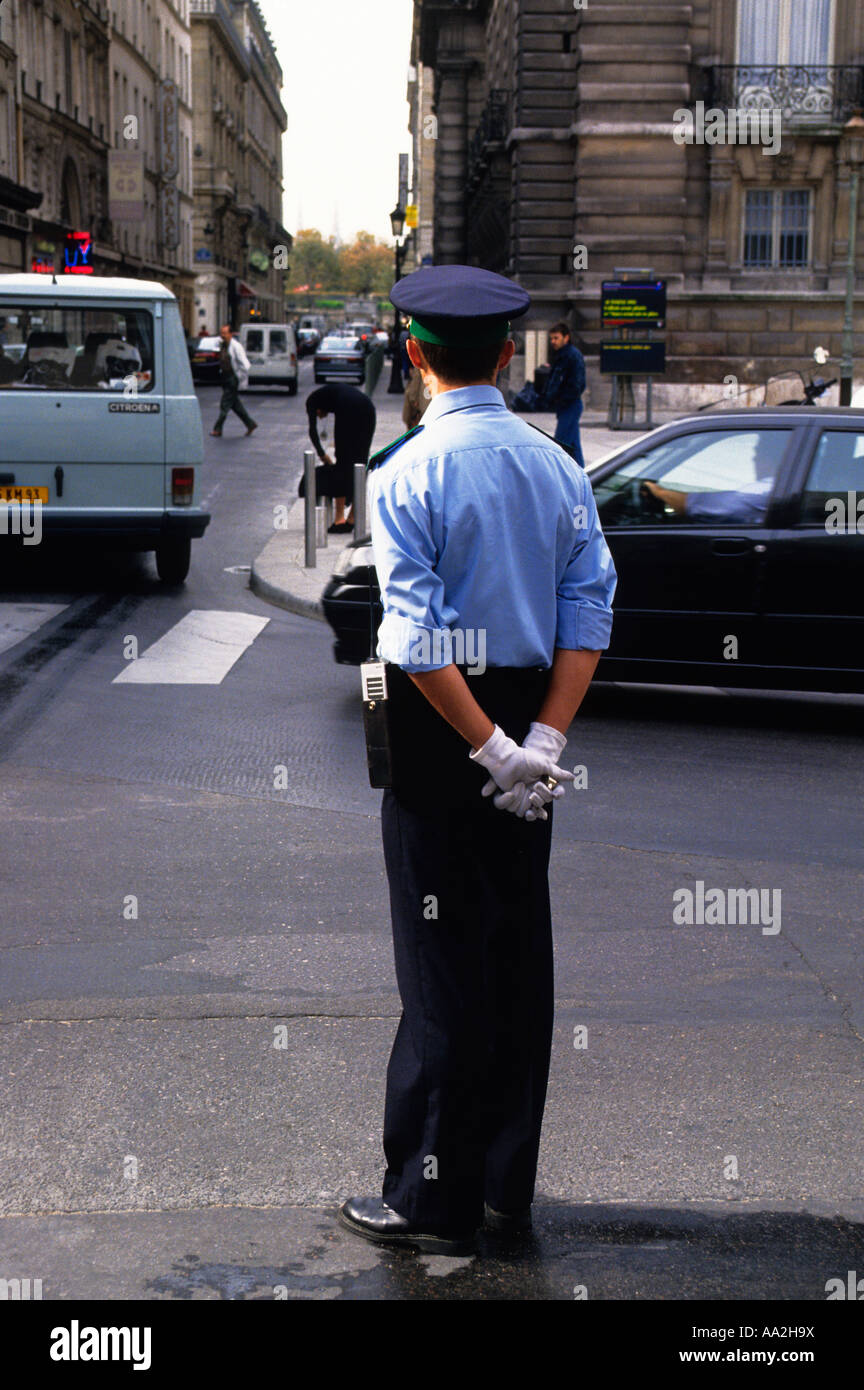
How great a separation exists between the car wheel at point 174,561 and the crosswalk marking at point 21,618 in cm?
105

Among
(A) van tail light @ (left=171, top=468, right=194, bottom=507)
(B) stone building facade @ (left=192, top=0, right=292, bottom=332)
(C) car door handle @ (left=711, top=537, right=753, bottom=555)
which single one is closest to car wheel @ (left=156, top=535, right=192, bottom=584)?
(A) van tail light @ (left=171, top=468, right=194, bottom=507)

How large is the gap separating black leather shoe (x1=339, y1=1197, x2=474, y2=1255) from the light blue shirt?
3.65 ft

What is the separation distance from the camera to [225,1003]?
15.0ft

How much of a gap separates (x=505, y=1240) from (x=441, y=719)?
41.6 inches

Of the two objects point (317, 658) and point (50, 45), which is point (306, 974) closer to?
point (317, 658)

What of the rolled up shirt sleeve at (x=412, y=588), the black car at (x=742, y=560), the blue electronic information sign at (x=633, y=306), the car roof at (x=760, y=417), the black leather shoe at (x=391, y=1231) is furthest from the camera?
the blue electronic information sign at (x=633, y=306)

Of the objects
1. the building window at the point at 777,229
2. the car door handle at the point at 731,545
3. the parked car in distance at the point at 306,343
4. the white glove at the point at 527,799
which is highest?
the parked car in distance at the point at 306,343

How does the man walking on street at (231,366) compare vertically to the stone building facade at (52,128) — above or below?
below

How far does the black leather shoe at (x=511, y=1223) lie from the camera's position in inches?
126

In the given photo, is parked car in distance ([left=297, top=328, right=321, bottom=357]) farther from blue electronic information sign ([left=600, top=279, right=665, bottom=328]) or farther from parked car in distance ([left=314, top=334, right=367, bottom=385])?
blue electronic information sign ([left=600, top=279, right=665, bottom=328])

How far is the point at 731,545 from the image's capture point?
8.34 m

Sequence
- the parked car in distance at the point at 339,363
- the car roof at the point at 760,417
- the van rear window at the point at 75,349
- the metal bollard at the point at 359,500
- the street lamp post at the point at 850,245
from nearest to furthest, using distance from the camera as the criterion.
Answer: the car roof at the point at 760,417 < the van rear window at the point at 75,349 < the metal bollard at the point at 359,500 < the street lamp post at the point at 850,245 < the parked car in distance at the point at 339,363

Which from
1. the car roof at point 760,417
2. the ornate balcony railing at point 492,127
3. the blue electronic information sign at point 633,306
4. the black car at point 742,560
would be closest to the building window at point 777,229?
the blue electronic information sign at point 633,306

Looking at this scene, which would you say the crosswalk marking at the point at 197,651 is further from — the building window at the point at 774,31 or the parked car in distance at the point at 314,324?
the parked car in distance at the point at 314,324
